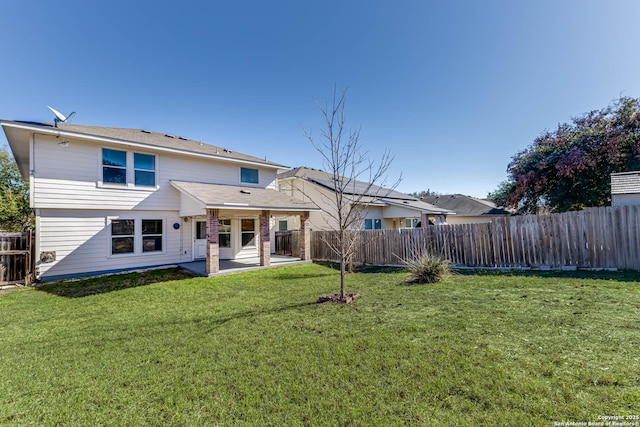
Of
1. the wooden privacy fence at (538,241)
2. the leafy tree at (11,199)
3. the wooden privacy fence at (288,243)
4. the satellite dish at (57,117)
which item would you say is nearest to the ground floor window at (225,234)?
the wooden privacy fence at (288,243)

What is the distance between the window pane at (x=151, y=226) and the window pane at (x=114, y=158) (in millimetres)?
2436

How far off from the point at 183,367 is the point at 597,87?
1893 cm

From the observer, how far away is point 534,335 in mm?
3922

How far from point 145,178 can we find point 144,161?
0.73m

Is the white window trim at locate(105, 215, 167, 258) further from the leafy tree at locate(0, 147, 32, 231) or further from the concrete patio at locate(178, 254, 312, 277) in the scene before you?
the leafy tree at locate(0, 147, 32, 231)

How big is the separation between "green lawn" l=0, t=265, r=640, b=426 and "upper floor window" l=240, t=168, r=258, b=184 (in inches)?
353

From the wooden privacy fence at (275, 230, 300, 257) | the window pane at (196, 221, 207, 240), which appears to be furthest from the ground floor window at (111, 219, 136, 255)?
the wooden privacy fence at (275, 230, 300, 257)

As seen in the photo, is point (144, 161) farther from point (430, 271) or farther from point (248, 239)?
point (430, 271)

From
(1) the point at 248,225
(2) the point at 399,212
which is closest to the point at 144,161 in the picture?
(1) the point at 248,225

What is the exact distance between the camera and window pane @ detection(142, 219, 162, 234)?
453 inches

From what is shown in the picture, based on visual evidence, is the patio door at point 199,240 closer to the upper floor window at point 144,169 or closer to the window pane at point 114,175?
the upper floor window at point 144,169

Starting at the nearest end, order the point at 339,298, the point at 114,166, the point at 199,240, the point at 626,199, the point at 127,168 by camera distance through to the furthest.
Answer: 1. the point at 339,298
2. the point at 626,199
3. the point at 114,166
4. the point at 127,168
5. the point at 199,240

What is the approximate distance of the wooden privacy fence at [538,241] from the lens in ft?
26.0

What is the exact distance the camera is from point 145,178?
451 inches
